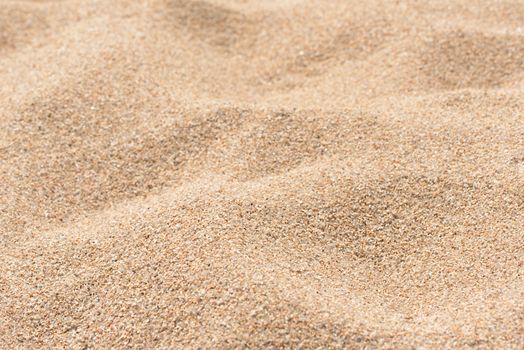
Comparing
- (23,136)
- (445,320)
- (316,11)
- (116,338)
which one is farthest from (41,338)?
(316,11)

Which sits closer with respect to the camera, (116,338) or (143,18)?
(116,338)

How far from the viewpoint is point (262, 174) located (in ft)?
6.31

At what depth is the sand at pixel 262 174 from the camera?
155cm

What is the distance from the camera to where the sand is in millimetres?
1550

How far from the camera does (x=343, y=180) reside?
6.11 feet

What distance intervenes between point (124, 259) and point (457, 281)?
2.57ft

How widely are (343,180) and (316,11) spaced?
97 centimetres

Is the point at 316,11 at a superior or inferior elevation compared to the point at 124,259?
superior

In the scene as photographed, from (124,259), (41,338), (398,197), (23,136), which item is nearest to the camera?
(41,338)

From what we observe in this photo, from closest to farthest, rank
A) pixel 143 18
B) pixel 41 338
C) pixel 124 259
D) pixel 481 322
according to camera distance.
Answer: pixel 481 322
pixel 41 338
pixel 124 259
pixel 143 18

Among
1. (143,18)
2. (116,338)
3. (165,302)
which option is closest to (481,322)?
(165,302)

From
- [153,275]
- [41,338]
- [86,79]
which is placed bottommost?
[41,338]

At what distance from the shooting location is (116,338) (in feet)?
5.09

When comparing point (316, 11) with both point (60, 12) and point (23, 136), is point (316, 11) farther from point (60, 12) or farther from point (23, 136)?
point (23, 136)
